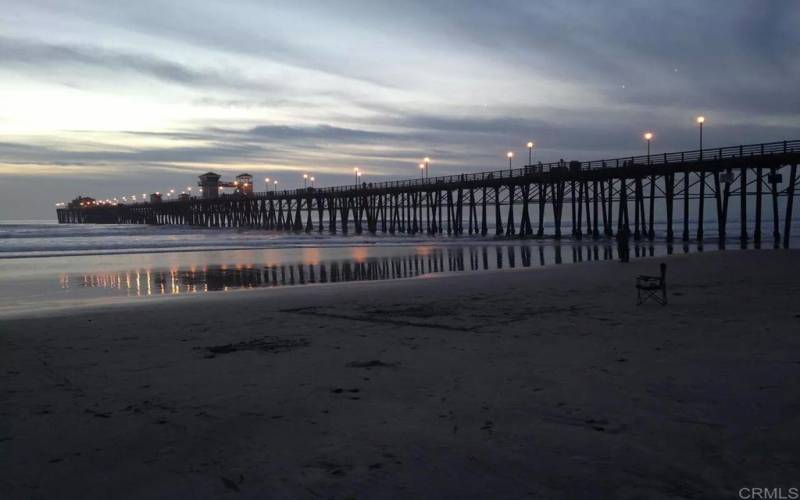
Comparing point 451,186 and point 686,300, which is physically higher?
point 451,186

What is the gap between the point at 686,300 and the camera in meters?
9.95

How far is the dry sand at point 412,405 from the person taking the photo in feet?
10.9

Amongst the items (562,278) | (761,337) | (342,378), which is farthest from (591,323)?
(562,278)

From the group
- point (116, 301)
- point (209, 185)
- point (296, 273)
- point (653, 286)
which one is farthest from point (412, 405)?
point (209, 185)

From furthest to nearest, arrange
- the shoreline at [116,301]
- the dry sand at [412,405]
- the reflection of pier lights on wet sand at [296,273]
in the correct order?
the reflection of pier lights on wet sand at [296,273] < the shoreline at [116,301] < the dry sand at [412,405]

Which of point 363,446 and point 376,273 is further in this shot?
point 376,273

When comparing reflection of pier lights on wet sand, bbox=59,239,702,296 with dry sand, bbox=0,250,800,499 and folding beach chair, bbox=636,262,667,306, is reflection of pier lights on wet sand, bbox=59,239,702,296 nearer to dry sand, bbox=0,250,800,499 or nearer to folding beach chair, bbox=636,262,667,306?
dry sand, bbox=0,250,800,499

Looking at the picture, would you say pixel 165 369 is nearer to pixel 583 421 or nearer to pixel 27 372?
pixel 27 372

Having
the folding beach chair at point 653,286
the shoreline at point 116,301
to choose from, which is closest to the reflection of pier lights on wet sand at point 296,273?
the shoreline at point 116,301

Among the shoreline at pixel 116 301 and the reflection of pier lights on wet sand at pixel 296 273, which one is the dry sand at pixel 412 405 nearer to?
the shoreline at pixel 116 301

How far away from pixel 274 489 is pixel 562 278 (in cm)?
1253

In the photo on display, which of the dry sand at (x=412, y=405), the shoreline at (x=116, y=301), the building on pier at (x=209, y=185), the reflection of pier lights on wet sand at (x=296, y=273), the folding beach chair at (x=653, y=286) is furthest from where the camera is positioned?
the building on pier at (x=209, y=185)

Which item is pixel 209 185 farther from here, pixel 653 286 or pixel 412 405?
pixel 412 405

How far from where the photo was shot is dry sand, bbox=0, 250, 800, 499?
10.9 ft
